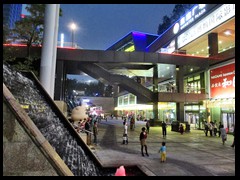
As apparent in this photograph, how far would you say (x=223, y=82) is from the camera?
2628 cm

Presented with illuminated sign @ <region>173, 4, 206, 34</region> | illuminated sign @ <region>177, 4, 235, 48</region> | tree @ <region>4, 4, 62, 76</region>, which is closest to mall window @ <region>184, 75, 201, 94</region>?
illuminated sign @ <region>177, 4, 235, 48</region>

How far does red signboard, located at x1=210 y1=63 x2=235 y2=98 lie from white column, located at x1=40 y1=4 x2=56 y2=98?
777 inches

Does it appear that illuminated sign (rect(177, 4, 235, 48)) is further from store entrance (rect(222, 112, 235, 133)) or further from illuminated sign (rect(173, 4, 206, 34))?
store entrance (rect(222, 112, 235, 133))

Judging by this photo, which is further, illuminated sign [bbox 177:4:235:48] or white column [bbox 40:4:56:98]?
illuminated sign [bbox 177:4:235:48]

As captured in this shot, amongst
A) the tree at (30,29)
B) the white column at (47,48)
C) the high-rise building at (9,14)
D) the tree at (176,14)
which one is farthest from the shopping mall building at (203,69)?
the tree at (176,14)

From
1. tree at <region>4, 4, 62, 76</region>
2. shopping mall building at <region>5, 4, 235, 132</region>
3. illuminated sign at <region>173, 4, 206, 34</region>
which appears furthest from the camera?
illuminated sign at <region>173, 4, 206, 34</region>

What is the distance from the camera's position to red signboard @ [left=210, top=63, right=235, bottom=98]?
80.3 ft

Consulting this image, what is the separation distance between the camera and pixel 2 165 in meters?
5.88

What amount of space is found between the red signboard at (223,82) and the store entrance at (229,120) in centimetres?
210

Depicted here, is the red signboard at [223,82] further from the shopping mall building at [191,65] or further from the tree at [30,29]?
the tree at [30,29]

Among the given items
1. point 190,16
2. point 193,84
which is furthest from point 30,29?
point 193,84

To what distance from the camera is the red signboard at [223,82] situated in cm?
2447

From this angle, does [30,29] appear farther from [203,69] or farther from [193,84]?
[193,84]

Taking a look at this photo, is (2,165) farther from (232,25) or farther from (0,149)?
(232,25)
